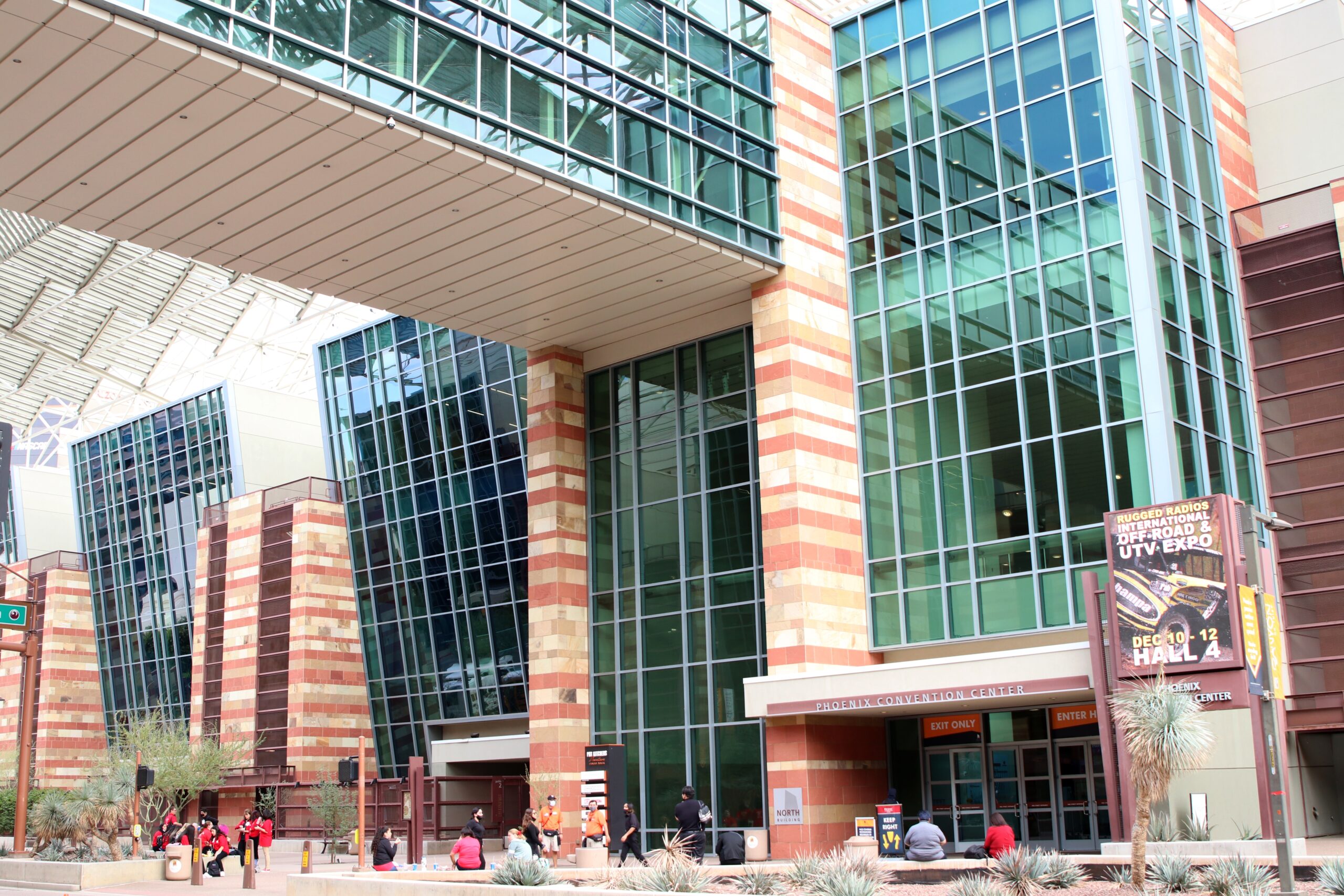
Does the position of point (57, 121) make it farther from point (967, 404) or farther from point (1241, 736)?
point (1241, 736)

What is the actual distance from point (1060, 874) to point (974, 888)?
259 centimetres

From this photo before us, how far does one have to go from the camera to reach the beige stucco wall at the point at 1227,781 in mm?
23516

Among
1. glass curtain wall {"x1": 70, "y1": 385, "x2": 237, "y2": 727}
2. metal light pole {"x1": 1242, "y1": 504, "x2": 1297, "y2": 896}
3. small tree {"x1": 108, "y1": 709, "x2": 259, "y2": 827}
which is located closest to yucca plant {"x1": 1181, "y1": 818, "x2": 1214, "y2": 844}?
metal light pole {"x1": 1242, "y1": 504, "x2": 1297, "y2": 896}

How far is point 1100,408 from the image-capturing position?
88.4 ft

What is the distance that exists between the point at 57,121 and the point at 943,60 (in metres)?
19.4

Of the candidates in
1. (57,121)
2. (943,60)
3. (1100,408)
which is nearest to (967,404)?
(1100,408)

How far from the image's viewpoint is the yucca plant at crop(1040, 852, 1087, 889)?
57.2 ft

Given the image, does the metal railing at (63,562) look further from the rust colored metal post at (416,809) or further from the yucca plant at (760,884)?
the yucca plant at (760,884)

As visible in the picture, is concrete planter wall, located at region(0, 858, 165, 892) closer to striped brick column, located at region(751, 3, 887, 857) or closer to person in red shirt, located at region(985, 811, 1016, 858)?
striped brick column, located at region(751, 3, 887, 857)

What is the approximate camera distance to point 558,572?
112ft

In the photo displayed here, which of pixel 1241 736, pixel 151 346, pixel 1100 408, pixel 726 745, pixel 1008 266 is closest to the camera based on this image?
pixel 1241 736

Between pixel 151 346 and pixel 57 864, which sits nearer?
pixel 57 864

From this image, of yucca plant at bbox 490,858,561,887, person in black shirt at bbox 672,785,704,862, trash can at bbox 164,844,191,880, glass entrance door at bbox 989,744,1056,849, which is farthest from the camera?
trash can at bbox 164,844,191,880

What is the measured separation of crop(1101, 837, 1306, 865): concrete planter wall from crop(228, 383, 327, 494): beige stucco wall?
4196cm
